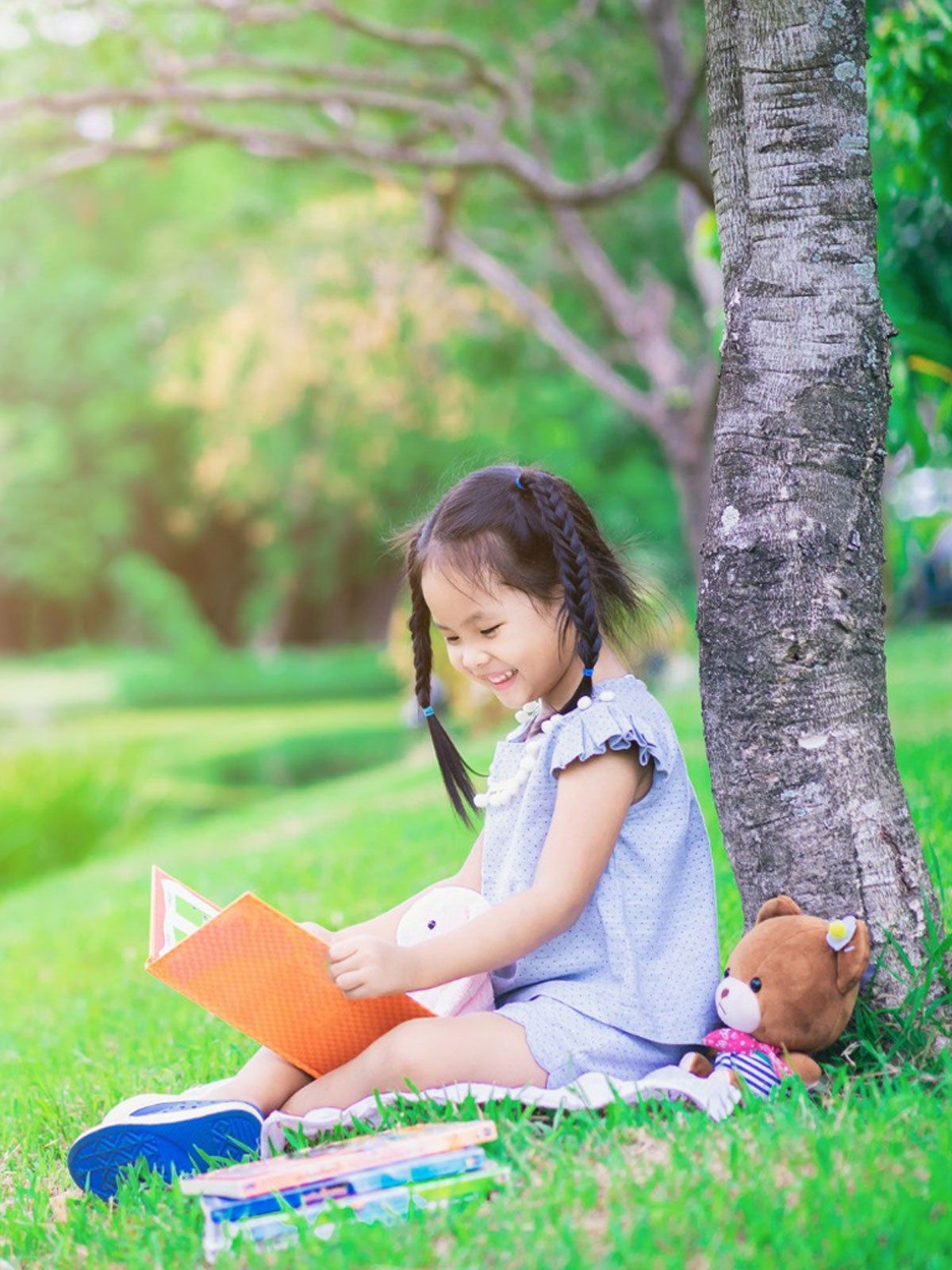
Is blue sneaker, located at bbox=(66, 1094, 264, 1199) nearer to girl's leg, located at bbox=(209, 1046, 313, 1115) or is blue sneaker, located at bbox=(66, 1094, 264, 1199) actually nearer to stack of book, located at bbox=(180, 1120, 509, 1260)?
A: girl's leg, located at bbox=(209, 1046, 313, 1115)

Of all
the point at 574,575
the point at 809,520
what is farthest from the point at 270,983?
the point at 809,520

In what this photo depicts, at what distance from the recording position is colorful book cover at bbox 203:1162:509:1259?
1.90 meters

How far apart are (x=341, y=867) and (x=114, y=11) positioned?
15.9ft

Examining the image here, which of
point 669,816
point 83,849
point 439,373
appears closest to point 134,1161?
point 669,816

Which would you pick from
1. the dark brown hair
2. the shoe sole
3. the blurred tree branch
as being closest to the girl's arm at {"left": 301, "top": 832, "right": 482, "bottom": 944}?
the dark brown hair

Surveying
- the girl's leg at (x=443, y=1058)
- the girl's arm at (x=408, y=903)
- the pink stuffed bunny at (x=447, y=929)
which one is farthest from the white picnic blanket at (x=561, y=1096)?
the girl's arm at (x=408, y=903)

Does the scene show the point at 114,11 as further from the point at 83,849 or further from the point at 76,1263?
the point at 76,1263

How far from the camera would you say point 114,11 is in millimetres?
7688

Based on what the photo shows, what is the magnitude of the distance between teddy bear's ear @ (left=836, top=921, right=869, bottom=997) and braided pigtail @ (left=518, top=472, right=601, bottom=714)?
59 cm

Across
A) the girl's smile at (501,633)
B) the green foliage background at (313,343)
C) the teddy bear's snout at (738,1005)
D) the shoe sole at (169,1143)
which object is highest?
the green foliage background at (313,343)

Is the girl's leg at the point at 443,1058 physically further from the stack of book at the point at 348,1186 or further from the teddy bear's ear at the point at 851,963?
the teddy bear's ear at the point at 851,963

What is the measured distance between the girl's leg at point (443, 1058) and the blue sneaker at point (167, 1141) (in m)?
0.16

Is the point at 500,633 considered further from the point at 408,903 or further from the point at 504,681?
the point at 408,903

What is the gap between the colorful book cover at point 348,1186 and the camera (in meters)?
1.96
